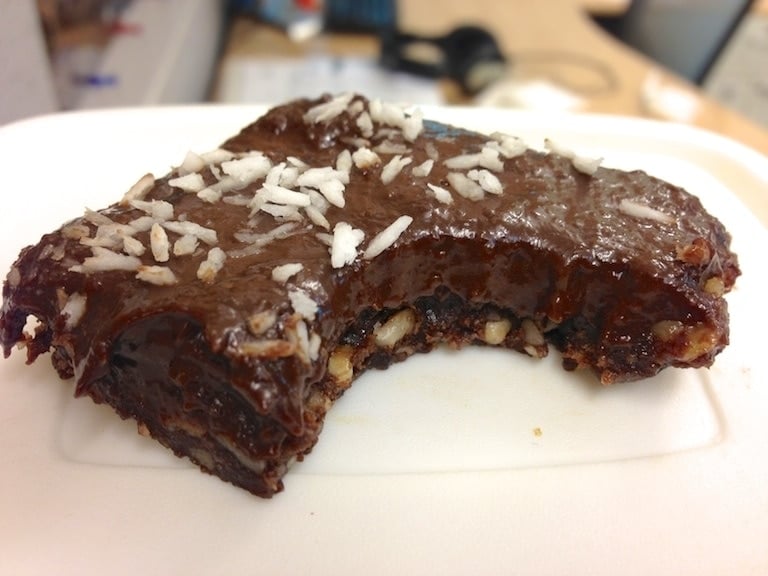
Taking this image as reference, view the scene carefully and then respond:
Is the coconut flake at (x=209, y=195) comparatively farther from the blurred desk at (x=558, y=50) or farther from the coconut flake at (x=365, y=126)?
the blurred desk at (x=558, y=50)

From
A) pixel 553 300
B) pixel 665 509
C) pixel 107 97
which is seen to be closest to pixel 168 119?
pixel 107 97

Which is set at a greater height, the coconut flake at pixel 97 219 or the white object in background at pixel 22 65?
the coconut flake at pixel 97 219

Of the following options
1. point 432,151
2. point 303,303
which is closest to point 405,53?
point 432,151

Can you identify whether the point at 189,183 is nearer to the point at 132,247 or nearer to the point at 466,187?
Result: the point at 132,247

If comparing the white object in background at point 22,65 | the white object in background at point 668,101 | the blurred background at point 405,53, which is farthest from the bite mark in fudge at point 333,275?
the white object in background at point 668,101

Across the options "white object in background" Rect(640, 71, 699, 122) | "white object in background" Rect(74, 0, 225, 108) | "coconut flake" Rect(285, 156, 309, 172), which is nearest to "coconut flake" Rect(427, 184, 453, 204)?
"coconut flake" Rect(285, 156, 309, 172)

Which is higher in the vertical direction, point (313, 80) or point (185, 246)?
point (185, 246)
